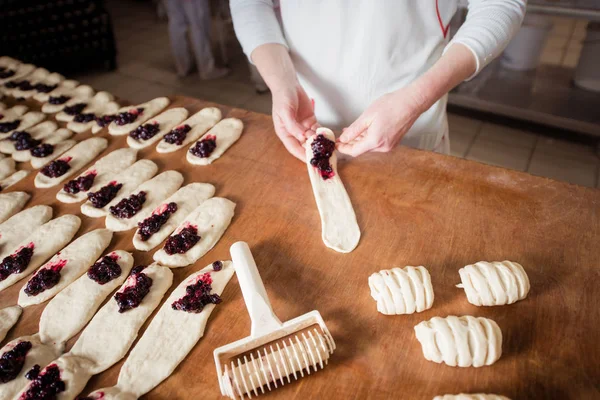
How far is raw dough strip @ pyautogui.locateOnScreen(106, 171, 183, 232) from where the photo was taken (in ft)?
5.60

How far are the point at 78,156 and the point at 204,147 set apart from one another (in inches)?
25.8

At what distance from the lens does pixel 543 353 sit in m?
1.21

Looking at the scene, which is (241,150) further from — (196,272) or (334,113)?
(196,272)

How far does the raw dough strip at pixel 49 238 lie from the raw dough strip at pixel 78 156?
289 mm

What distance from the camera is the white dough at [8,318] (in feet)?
4.53

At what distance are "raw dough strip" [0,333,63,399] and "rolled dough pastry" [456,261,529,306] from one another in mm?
1315

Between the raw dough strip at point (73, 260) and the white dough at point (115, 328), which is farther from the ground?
the raw dough strip at point (73, 260)

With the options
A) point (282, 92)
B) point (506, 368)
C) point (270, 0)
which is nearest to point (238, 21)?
point (270, 0)

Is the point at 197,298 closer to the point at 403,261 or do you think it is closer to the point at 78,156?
the point at 403,261

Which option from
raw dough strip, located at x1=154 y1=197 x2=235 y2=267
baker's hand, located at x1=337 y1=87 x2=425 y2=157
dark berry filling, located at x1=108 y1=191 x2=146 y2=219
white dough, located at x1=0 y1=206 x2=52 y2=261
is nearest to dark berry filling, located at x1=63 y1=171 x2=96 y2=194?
white dough, located at x1=0 y1=206 x2=52 y2=261

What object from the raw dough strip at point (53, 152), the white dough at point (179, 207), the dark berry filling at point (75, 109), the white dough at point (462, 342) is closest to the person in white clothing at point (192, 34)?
the dark berry filling at point (75, 109)

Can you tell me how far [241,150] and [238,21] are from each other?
1.98 ft

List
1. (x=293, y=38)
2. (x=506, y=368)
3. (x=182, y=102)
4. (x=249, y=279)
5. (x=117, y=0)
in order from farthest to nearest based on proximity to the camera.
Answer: (x=117, y=0) → (x=182, y=102) → (x=293, y=38) → (x=249, y=279) → (x=506, y=368)

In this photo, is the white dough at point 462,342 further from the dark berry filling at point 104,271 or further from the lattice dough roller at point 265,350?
the dark berry filling at point 104,271
